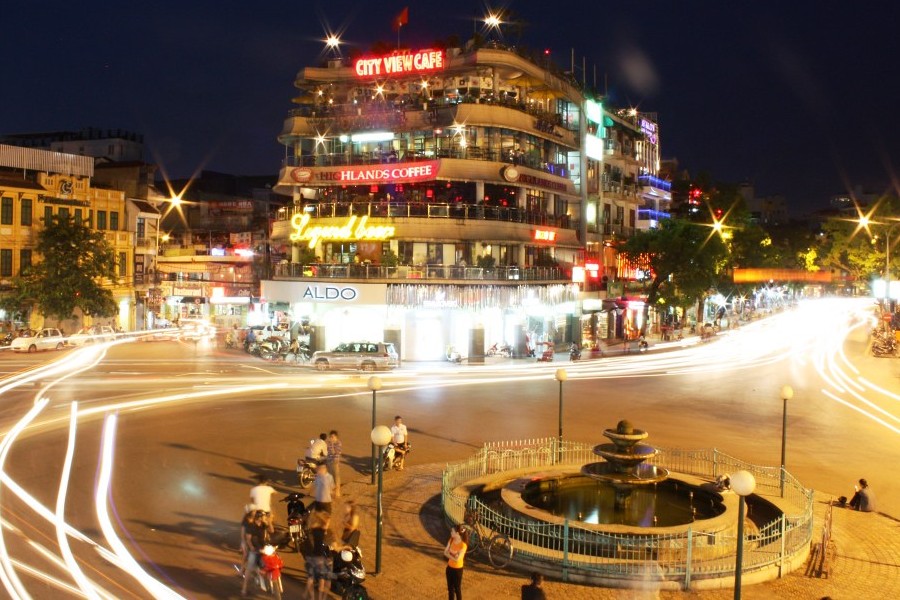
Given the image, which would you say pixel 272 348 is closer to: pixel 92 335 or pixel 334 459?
pixel 92 335

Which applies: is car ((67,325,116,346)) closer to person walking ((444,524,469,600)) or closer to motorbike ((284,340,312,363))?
motorbike ((284,340,312,363))

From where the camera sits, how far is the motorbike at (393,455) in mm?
20859

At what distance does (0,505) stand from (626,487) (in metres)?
13.5

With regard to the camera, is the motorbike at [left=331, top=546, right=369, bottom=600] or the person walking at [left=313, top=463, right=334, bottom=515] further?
the person walking at [left=313, top=463, right=334, bottom=515]

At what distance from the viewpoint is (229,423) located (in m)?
26.8

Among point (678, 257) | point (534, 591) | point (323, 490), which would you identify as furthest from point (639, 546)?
point (678, 257)

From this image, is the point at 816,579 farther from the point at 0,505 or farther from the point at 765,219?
the point at 765,219

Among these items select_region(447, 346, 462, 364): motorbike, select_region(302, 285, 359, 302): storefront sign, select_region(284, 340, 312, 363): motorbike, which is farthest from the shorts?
select_region(302, 285, 359, 302): storefront sign

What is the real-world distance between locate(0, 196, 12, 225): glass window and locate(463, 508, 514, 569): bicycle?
52139mm

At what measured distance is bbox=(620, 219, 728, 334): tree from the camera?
62.5m

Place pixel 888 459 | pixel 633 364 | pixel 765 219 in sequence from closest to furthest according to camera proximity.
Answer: pixel 888 459
pixel 633 364
pixel 765 219

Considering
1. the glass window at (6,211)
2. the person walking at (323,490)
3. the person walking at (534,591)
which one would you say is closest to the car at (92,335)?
the glass window at (6,211)

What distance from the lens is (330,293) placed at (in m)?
48.2

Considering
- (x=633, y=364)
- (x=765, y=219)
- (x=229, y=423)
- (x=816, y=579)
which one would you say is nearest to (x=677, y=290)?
(x=633, y=364)
